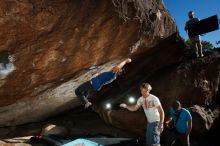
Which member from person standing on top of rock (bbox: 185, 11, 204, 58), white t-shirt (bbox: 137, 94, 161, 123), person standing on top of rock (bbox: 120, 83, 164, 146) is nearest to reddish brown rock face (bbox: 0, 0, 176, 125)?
person standing on top of rock (bbox: 185, 11, 204, 58)

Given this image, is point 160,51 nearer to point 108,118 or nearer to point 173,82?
point 173,82

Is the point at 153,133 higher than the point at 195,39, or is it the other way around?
the point at 195,39

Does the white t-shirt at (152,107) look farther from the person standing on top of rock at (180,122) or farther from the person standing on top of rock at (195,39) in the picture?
the person standing on top of rock at (195,39)

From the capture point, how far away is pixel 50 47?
23.3 feet

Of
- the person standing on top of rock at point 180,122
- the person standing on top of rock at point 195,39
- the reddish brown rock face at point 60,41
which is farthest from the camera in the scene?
the person standing on top of rock at point 195,39

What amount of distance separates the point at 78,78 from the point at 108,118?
2.69m

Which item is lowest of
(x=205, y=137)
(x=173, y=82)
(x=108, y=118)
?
(x=205, y=137)

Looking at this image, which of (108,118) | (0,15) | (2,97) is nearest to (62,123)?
(108,118)

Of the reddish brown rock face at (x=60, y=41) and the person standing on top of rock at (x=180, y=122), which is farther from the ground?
the reddish brown rock face at (x=60, y=41)

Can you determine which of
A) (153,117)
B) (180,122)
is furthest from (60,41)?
(180,122)

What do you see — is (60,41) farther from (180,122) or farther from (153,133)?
(180,122)

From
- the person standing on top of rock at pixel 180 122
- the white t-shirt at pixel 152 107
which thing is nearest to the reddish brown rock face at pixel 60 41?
the white t-shirt at pixel 152 107

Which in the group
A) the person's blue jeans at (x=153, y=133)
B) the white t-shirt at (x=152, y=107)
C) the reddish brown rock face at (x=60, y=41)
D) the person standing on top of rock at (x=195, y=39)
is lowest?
the person's blue jeans at (x=153, y=133)

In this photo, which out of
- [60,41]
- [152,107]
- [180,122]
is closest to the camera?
[152,107]
